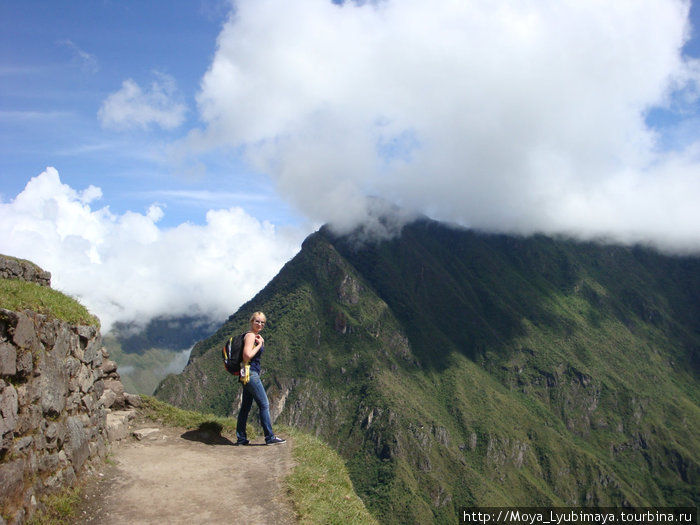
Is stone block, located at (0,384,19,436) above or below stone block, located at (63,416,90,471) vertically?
above

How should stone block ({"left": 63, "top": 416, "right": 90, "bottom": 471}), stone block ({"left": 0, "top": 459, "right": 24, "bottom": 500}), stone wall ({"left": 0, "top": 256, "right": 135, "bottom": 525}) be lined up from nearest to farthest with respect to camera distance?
stone block ({"left": 0, "top": 459, "right": 24, "bottom": 500}) → stone wall ({"left": 0, "top": 256, "right": 135, "bottom": 525}) → stone block ({"left": 63, "top": 416, "right": 90, "bottom": 471})

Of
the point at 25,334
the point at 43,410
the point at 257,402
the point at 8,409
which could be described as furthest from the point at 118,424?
the point at 8,409

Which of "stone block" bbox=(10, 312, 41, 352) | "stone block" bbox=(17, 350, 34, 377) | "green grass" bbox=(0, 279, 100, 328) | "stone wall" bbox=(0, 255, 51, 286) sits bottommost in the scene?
"stone block" bbox=(17, 350, 34, 377)

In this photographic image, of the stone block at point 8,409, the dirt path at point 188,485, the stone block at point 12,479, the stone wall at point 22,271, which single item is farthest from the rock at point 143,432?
the stone block at point 8,409

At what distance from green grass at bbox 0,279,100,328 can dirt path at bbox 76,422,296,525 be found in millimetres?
3636

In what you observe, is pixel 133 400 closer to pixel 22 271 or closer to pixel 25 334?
pixel 22 271

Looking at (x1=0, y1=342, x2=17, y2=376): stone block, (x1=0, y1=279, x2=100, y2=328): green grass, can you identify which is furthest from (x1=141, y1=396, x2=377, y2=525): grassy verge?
(x1=0, y1=342, x2=17, y2=376): stone block

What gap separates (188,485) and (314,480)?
2921 millimetres

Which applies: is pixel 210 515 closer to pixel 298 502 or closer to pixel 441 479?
pixel 298 502

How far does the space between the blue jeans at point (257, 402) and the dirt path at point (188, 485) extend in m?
0.46

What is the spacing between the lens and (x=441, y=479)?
180 metres

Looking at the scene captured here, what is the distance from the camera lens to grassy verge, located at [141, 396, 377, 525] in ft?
35.0

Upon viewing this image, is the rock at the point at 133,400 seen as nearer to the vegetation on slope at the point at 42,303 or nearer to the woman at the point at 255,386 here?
the woman at the point at 255,386

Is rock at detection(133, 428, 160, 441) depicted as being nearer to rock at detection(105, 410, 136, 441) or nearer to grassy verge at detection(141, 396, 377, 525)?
rock at detection(105, 410, 136, 441)
